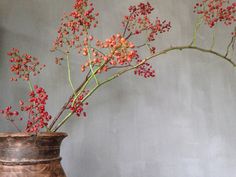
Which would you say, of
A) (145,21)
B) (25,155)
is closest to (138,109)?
(145,21)

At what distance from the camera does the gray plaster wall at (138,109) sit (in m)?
1.21

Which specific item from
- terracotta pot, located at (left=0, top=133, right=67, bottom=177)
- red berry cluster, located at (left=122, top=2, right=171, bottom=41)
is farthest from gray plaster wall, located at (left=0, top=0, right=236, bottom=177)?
terracotta pot, located at (left=0, top=133, right=67, bottom=177)

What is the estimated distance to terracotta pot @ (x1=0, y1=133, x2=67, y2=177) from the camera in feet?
2.06

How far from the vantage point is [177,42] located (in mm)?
1331

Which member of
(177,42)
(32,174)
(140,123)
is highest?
(177,42)

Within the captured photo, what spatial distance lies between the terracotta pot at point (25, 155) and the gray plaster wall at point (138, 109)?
564 mm

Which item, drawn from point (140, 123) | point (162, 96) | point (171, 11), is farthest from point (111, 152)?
point (171, 11)

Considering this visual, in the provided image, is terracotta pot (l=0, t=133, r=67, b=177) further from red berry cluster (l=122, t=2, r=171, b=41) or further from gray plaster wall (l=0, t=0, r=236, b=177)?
gray plaster wall (l=0, t=0, r=236, b=177)

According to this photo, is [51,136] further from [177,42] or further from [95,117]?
[177,42]

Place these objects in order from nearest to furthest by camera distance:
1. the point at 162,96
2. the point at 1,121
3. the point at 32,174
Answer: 1. the point at 32,174
2. the point at 1,121
3. the point at 162,96

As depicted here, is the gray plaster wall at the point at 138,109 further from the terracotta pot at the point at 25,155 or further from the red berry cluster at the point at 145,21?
the terracotta pot at the point at 25,155

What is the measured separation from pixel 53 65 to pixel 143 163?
59 centimetres

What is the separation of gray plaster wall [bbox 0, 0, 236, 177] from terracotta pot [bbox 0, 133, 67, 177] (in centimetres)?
56

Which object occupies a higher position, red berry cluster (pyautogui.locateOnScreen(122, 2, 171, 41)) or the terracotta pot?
red berry cluster (pyautogui.locateOnScreen(122, 2, 171, 41))
